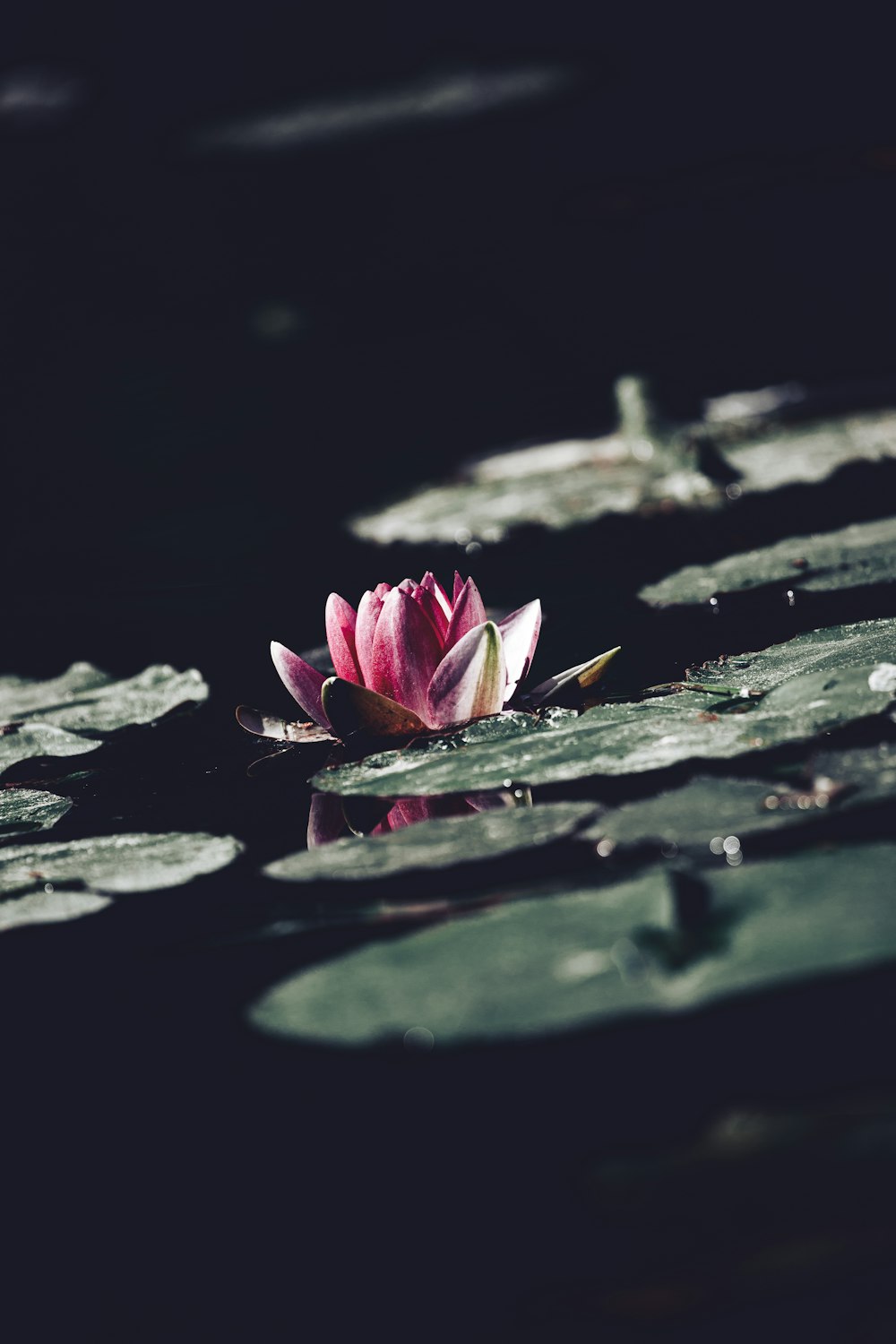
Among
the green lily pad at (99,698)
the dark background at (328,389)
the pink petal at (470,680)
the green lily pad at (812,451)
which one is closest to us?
Answer: the dark background at (328,389)

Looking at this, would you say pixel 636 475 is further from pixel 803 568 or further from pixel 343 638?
pixel 343 638

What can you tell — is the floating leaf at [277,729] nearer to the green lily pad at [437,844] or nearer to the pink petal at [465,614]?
the pink petal at [465,614]

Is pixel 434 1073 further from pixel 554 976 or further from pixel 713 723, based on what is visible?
pixel 713 723

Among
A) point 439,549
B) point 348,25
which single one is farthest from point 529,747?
point 348,25

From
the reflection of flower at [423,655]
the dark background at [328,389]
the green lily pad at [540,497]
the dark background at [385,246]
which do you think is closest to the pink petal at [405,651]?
the reflection of flower at [423,655]

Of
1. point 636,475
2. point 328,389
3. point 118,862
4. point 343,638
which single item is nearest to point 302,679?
point 343,638
